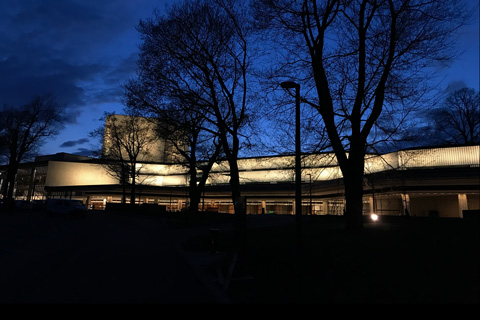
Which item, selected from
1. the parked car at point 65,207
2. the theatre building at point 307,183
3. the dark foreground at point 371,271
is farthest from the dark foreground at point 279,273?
the parked car at point 65,207

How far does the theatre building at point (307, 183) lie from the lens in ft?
94.8

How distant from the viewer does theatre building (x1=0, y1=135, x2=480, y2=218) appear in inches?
1138

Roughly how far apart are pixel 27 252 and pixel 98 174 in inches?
3101

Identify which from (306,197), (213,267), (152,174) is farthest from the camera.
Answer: (152,174)

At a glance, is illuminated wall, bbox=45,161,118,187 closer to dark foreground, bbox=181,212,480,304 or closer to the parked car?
the parked car

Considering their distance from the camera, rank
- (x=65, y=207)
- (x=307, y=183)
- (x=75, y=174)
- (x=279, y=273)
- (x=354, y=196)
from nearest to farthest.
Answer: (x=279, y=273)
(x=354, y=196)
(x=65, y=207)
(x=307, y=183)
(x=75, y=174)

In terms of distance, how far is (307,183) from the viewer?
185 ft

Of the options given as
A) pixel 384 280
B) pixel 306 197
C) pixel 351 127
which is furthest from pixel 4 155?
pixel 384 280

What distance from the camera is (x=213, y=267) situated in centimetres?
1045

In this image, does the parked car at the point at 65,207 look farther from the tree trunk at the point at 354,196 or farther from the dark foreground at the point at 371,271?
the tree trunk at the point at 354,196

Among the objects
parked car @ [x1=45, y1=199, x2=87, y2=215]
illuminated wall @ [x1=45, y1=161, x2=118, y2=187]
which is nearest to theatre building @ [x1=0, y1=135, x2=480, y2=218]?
illuminated wall @ [x1=45, y1=161, x2=118, y2=187]

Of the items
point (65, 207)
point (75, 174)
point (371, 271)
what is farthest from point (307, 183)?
point (75, 174)

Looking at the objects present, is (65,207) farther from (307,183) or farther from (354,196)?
(307,183)

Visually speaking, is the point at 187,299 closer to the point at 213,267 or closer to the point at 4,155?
the point at 213,267
